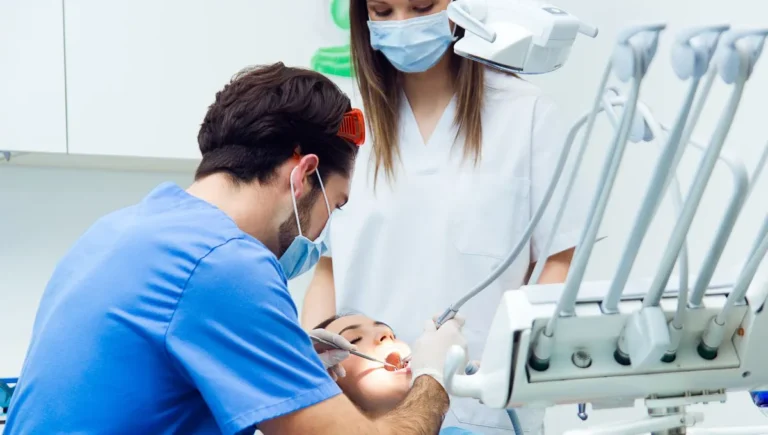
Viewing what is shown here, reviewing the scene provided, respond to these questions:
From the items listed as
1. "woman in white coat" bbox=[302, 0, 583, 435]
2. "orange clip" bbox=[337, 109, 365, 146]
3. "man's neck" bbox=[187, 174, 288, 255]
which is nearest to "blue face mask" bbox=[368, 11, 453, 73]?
"woman in white coat" bbox=[302, 0, 583, 435]

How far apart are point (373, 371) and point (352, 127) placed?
21.4 inches

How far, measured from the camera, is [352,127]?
1.57 m

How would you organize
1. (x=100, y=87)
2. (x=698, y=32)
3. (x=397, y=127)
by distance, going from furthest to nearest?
(x=100, y=87) < (x=397, y=127) < (x=698, y=32)

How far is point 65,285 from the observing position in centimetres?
129

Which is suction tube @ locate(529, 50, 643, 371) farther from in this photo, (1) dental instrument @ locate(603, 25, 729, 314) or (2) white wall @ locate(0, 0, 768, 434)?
(2) white wall @ locate(0, 0, 768, 434)

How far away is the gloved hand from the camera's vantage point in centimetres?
171

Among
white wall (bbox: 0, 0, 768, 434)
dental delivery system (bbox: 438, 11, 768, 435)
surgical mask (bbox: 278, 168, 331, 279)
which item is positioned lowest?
white wall (bbox: 0, 0, 768, 434)

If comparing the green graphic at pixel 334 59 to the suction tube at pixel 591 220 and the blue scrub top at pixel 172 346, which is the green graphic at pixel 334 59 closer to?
the blue scrub top at pixel 172 346

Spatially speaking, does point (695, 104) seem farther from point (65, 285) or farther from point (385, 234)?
point (385, 234)

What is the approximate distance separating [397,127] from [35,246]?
4.69 feet

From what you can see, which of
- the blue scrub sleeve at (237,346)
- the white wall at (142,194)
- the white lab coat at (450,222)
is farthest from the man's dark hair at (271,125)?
the white wall at (142,194)

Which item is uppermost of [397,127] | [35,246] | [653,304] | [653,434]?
[653,304]

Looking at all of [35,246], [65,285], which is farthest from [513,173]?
[35,246]

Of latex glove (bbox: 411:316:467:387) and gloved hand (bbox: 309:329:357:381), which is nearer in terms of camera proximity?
latex glove (bbox: 411:316:467:387)
